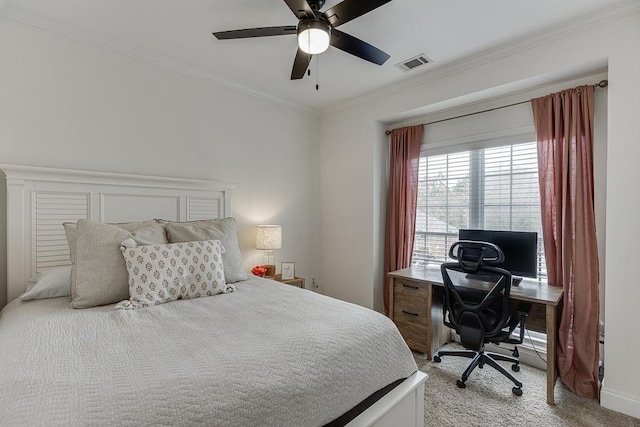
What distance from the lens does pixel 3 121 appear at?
6.79 ft

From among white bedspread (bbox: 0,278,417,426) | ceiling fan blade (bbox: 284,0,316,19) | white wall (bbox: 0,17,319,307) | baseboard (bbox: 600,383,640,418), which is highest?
ceiling fan blade (bbox: 284,0,316,19)

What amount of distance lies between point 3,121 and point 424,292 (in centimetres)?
340

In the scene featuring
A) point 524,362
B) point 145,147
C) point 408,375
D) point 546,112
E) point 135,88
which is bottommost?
point 524,362

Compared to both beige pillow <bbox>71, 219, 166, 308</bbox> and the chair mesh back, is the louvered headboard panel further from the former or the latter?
the chair mesh back

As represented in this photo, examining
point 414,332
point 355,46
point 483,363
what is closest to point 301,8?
point 355,46

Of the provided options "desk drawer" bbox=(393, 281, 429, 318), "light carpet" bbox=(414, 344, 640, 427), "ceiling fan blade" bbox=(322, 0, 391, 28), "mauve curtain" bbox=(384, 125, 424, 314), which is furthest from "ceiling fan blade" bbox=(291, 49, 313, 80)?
"light carpet" bbox=(414, 344, 640, 427)

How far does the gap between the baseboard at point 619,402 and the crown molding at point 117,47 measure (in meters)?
3.80

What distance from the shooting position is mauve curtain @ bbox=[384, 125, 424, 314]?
3.38 meters

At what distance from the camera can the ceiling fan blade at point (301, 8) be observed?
1.61 meters

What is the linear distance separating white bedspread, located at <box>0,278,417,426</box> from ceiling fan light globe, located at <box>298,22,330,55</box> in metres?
1.48

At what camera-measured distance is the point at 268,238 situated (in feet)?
10.4

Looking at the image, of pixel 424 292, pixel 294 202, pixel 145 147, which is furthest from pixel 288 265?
pixel 145 147

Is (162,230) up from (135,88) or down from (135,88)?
down

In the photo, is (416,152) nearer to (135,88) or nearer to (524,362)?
(524,362)
